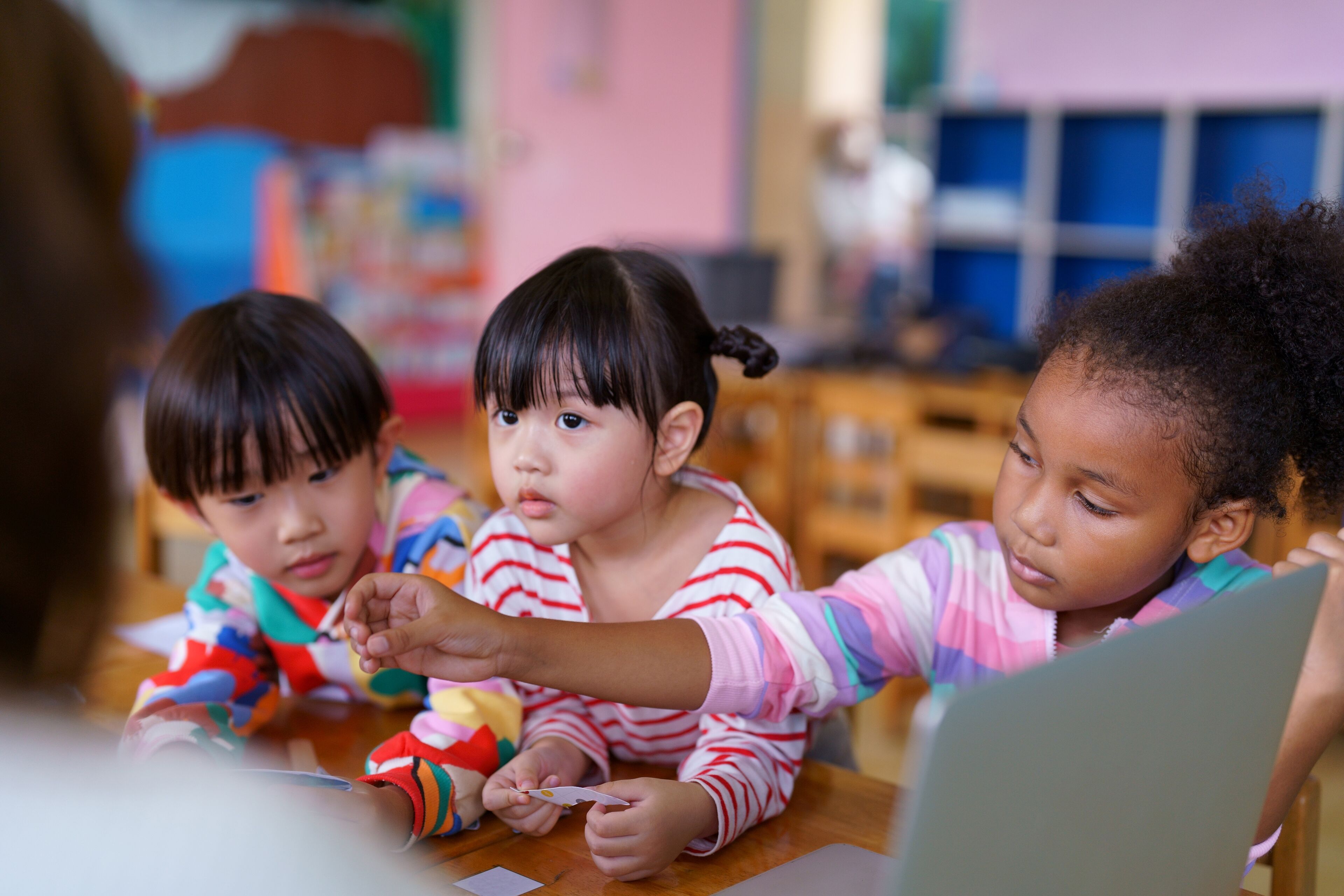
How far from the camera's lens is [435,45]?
622 cm

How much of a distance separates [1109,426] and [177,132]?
18.4ft

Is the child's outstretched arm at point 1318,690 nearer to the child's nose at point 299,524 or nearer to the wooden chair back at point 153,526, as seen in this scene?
the child's nose at point 299,524

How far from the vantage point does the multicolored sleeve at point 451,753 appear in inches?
33.5

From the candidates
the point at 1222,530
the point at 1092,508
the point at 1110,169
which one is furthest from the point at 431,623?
the point at 1110,169

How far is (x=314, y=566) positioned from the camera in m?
1.10

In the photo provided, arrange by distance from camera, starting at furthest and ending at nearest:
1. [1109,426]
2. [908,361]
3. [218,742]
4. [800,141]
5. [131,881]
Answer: [800,141], [908,361], [218,742], [1109,426], [131,881]

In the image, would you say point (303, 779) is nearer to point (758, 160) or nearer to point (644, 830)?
point (644, 830)

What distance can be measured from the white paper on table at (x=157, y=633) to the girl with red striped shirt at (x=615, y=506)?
1.38 feet

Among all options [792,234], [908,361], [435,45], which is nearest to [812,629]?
[908,361]

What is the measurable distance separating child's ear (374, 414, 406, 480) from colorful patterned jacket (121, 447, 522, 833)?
41 mm

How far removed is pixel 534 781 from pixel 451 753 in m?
0.08

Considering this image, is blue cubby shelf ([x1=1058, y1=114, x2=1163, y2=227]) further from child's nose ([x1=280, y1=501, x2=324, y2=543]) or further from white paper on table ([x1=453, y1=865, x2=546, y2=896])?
white paper on table ([x1=453, y1=865, x2=546, y2=896])

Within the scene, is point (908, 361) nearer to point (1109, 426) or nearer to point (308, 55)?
point (1109, 426)

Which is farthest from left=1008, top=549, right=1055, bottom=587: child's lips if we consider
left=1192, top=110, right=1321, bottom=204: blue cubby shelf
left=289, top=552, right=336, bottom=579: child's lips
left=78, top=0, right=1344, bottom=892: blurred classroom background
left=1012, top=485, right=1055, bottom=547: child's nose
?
left=1192, top=110, right=1321, bottom=204: blue cubby shelf
